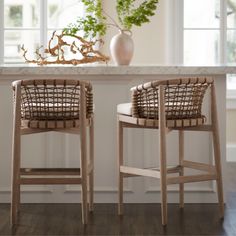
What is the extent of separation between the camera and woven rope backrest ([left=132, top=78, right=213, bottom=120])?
364 cm

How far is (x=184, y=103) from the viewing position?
370cm

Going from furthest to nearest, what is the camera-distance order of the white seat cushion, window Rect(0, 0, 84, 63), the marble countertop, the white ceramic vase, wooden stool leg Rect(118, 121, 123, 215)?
window Rect(0, 0, 84, 63)
the white ceramic vase
the marble countertop
wooden stool leg Rect(118, 121, 123, 215)
the white seat cushion

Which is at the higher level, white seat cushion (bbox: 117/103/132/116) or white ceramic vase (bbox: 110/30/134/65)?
white ceramic vase (bbox: 110/30/134/65)

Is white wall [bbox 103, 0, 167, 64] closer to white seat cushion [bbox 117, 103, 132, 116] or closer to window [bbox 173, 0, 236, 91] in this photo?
window [bbox 173, 0, 236, 91]

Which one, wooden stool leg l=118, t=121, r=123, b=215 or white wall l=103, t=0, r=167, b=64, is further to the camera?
white wall l=103, t=0, r=167, b=64

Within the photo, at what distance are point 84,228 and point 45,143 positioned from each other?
85 centimetres

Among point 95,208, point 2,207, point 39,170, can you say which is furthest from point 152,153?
point 2,207

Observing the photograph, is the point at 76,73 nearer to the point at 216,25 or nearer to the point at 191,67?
the point at 191,67

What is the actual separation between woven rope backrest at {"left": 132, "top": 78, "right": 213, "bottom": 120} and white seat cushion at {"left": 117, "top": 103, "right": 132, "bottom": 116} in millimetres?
61

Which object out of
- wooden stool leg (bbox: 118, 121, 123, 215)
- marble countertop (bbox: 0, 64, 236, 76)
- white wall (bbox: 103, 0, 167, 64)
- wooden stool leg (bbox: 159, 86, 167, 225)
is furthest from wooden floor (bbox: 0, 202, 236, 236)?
white wall (bbox: 103, 0, 167, 64)

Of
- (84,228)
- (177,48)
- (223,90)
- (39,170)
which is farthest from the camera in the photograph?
(177,48)

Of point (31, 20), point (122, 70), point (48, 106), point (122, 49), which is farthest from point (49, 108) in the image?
point (31, 20)

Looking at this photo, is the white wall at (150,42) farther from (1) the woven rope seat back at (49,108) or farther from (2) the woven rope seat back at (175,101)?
(1) the woven rope seat back at (49,108)

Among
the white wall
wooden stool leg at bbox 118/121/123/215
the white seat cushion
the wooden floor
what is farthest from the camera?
the white wall
